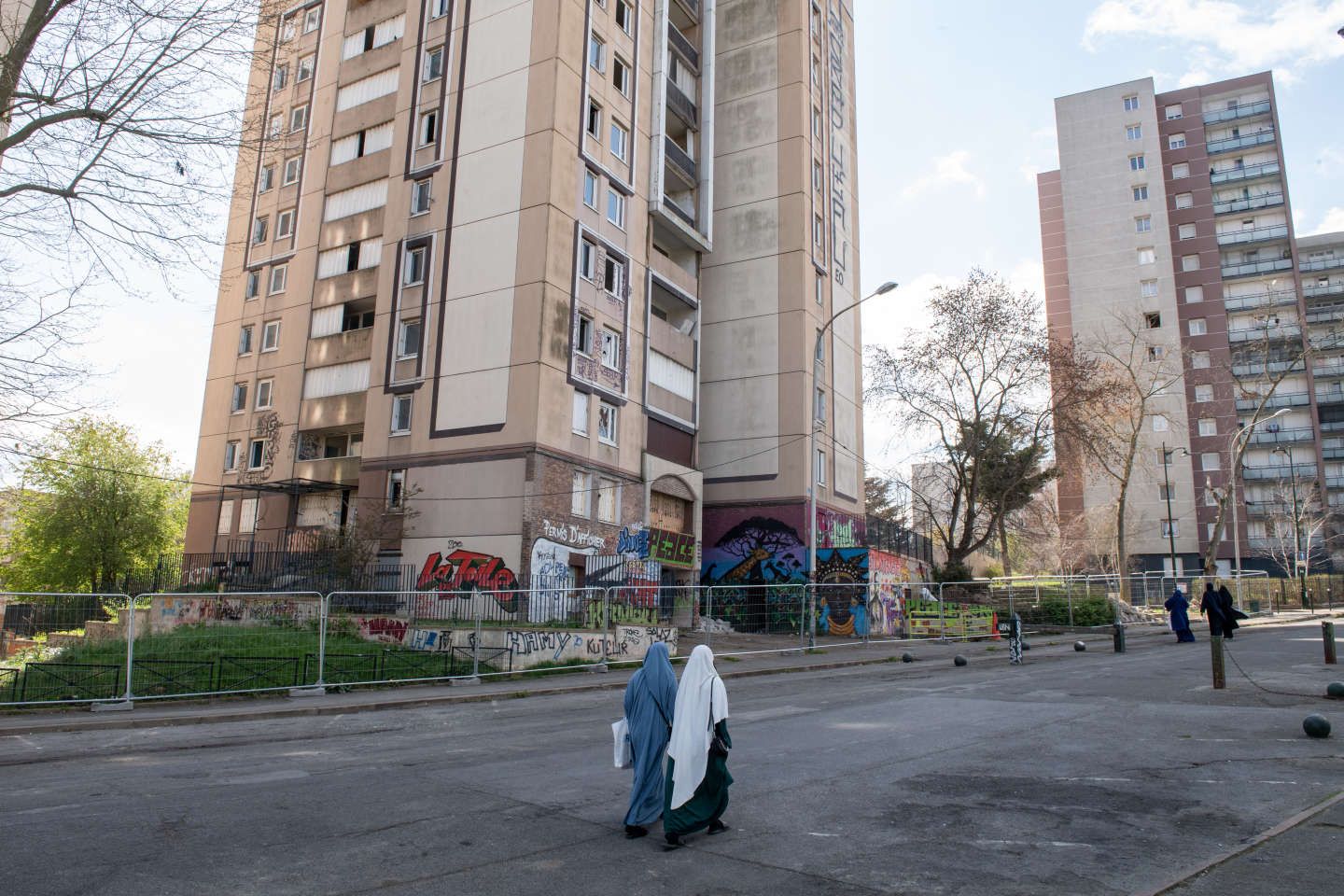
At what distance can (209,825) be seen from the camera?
6219 mm

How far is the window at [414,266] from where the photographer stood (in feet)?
97.6

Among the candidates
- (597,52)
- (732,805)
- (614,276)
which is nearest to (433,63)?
(597,52)

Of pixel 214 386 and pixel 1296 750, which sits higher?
pixel 214 386

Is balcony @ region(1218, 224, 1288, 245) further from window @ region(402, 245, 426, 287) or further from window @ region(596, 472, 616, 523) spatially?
window @ region(402, 245, 426, 287)

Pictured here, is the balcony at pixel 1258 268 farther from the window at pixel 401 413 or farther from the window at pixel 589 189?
the window at pixel 401 413

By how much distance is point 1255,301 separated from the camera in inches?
2562

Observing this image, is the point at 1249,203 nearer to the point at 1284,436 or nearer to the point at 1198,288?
the point at 1198,288

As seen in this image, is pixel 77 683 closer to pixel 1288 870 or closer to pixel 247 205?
pixel 1288 870

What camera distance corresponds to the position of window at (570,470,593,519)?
26812 millimetres

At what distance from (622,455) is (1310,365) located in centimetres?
5961

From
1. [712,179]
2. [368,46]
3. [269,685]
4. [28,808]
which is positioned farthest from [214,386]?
[28,808]

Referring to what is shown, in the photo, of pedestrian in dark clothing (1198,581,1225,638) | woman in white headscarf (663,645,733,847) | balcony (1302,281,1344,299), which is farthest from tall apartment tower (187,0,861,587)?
balcony (1302,281,1344,299)

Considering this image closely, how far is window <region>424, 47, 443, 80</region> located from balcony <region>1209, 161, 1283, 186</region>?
62466mm

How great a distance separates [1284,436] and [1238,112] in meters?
26.5
